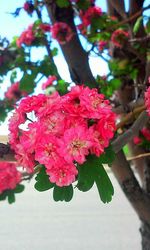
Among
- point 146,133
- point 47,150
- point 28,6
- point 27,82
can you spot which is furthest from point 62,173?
point 28,6

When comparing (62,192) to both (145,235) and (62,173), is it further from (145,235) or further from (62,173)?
(145,235)

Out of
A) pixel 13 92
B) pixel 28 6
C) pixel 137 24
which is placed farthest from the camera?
pixel 13 92

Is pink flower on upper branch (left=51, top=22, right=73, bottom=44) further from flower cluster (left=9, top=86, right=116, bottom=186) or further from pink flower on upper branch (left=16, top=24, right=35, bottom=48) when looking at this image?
flower cluster (left=9, top=86, right=116, bottom=186)

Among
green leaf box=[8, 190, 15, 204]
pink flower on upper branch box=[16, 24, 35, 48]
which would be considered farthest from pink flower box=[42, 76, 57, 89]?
green leaf box=[8, 190, 15, 204]

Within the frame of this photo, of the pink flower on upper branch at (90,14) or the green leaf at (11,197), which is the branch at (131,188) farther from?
the pink flower on upper branch at (90,14)

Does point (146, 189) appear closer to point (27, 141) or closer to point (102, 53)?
point (102, 53)
